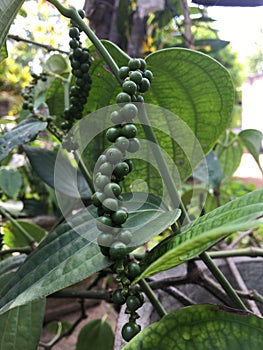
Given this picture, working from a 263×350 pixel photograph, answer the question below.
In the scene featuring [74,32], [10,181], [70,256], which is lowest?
[10,181]

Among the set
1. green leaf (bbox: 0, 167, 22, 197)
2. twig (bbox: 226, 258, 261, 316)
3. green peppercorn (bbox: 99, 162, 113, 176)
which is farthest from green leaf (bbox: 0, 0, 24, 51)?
green leaf (bbox: 0, 167, 22, 197)

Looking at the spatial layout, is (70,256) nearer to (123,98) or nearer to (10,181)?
(123,98)

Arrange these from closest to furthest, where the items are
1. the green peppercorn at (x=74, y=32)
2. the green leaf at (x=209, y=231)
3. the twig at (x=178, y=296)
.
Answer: the green leaf at (x=209, y=231) → the green peppercorn at (x=74, y=32) → the twig at (x=178, y=296)

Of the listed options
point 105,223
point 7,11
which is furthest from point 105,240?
point 7,11

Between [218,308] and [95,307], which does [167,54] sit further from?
[95,307]

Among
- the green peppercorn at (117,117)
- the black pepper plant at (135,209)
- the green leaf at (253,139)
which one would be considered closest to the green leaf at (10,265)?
the black pepper plant at (135,209)

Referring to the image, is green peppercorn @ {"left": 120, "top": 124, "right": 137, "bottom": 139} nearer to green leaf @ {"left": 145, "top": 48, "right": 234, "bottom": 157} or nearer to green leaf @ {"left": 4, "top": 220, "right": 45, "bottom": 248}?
green leaf @ {"left": 145, "top": 48, "right": 234, "bottom": 157}

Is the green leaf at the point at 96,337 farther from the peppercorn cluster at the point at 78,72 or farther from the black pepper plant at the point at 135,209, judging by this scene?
the peppercorn cluster at the point at 78,72
